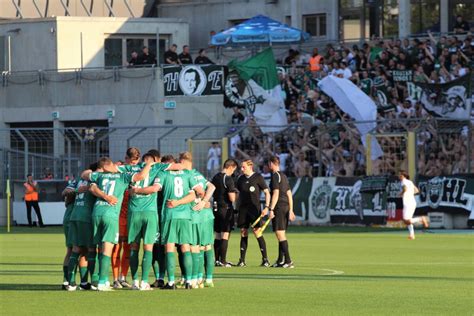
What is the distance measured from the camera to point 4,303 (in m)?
18.5

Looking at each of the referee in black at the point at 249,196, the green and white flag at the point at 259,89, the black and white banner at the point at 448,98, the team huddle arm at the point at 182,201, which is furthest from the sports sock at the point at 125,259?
the green and white flag at the point at 259,89

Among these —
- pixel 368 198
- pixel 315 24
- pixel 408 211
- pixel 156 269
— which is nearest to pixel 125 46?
pixel 315 24

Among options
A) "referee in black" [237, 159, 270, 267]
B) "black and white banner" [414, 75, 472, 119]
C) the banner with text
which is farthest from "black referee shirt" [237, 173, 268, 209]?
"black and white banner" [414, 75, 472, 119]

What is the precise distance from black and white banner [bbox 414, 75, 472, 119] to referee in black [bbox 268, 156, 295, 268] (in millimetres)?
17817

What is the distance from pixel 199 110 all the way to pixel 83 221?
3197cm

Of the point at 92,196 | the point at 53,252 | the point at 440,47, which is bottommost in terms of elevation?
the point at 53,252

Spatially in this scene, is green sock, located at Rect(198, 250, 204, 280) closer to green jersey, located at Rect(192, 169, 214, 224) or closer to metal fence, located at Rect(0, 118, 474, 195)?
green jersey, located at Rect(192, 169, 214, 224)

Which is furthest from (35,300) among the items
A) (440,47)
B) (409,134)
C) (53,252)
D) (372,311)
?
(440,47)

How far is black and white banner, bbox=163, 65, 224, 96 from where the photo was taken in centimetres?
5078

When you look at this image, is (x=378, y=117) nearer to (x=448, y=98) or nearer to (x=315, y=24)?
(x=448, y=98)

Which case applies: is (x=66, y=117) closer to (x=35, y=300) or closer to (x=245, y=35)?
(x=245, y=35)

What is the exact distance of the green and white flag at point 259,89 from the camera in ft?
156

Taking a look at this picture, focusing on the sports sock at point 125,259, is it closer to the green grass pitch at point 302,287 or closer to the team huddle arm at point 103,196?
the green grass pitch at point 302,287

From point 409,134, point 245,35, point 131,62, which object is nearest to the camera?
point 409,134
